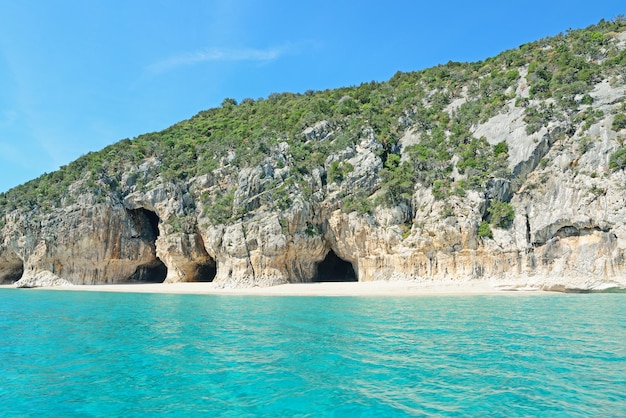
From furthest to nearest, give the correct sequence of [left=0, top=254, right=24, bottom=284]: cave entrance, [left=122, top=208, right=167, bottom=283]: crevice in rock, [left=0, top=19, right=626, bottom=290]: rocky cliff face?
[left=0, top=254, right=24, bottom=284]: cave entrance → [left=122, top=208, right=167, bottom=283]: crevice in rock → [left=0, top=19, right=626, bottom=290]: rocky cliff face

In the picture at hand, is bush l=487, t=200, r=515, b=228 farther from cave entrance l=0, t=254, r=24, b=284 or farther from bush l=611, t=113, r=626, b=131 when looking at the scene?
cave entrance l=0, t=254, r=24, b=284

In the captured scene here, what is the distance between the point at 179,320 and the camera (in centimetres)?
1722

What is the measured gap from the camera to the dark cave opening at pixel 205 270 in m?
45.6

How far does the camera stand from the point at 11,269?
52.0 m

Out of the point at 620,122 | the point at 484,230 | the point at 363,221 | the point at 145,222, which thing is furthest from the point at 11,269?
the point at 620,122

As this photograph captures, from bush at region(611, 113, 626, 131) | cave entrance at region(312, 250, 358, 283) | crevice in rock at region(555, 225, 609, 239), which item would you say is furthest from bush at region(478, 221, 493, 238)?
cave entrance at region(312, 250, 358, 283)

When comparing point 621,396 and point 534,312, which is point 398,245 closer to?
point 534,312

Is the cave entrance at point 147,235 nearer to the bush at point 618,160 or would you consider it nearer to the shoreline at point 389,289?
the shoreline at point 389,289

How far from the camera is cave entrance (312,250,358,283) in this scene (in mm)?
45312

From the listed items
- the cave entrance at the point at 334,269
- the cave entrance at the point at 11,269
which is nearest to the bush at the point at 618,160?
the cave entrance at the point at 334,269

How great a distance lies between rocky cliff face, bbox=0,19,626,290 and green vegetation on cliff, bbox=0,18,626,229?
0.37 metres

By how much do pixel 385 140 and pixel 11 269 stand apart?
5117 cm

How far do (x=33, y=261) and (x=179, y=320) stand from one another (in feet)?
128

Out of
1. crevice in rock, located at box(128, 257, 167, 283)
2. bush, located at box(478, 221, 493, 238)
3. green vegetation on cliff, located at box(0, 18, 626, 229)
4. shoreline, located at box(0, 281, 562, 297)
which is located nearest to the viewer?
shoreline, located at box(0, 281, 562, 297)
